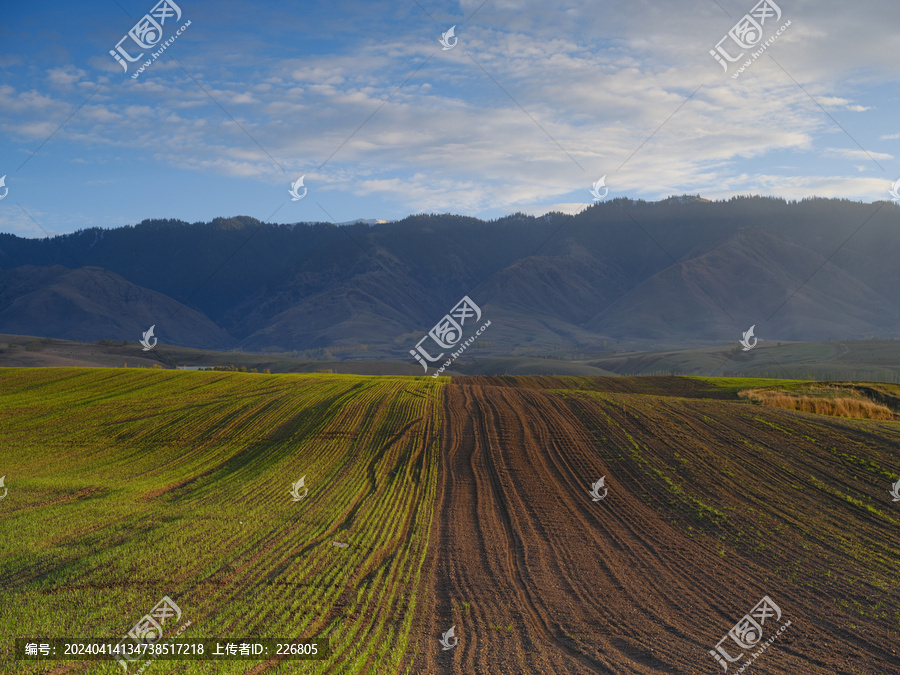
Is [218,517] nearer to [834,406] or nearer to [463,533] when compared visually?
[463,533]

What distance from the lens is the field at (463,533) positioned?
10688 mm

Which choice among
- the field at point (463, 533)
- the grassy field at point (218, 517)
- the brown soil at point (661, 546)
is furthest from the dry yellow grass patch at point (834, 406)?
the grassy field at point (218, 517)

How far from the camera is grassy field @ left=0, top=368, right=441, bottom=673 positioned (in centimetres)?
1070

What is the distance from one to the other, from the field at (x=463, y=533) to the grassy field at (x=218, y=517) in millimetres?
83

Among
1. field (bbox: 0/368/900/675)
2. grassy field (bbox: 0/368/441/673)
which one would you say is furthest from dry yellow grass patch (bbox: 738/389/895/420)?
grassy field (bbox: 0/368/441/673)

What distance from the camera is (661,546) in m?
16.4

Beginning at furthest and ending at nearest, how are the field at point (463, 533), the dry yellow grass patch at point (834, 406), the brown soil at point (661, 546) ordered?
1. the dry yellow grass patch at point (834, 406)
2. the brown soil at point (661, 546)
3. the field at point (463, 533)

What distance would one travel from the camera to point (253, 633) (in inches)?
400

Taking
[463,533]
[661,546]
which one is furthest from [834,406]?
[463,533]

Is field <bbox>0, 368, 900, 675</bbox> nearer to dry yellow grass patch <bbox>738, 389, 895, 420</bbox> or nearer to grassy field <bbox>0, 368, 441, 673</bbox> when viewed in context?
grassy field <bbox>0, 368, 441, 673</bbox>

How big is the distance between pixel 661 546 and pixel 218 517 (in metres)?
12.1

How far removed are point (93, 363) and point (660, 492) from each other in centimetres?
9213

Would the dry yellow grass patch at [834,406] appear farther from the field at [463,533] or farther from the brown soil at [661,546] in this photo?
the brown soil at [661,546]

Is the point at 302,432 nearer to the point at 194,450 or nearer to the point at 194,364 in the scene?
the point at 194,450
